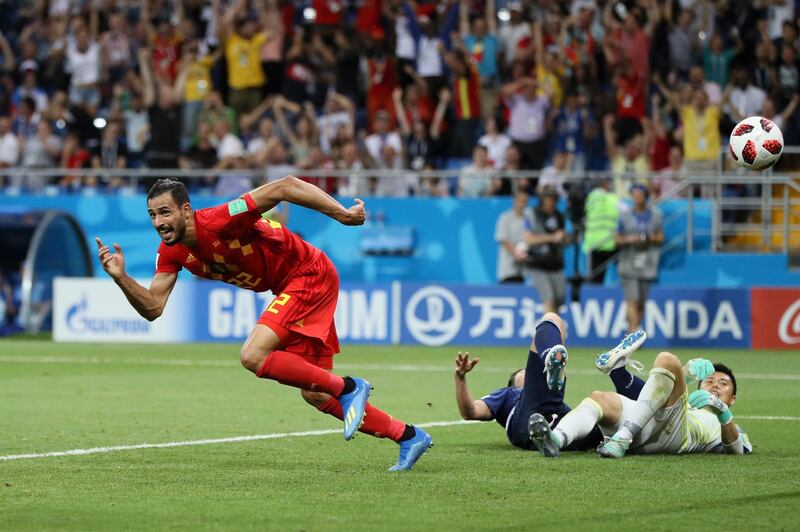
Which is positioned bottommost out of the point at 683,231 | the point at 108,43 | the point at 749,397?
the point at 749,397

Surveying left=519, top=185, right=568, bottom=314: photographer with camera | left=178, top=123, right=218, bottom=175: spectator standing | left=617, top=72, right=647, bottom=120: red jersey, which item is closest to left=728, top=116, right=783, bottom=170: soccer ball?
left=519, top=185, right=568, bottom=314: photographer with camera

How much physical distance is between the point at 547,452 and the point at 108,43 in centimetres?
1921

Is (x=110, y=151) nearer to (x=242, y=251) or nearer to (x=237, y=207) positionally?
Result: (x=242, y=251)

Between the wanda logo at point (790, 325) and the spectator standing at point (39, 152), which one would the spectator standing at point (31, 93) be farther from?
the wanda logo at point (790, 325)

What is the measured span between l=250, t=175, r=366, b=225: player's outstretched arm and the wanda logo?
43.7 feet

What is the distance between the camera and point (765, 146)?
10.8 meters

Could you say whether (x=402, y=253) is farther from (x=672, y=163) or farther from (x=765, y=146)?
(x=765, y=146)

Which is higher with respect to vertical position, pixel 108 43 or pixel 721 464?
pixel 108 43

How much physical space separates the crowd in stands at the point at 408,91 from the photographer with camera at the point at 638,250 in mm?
1578

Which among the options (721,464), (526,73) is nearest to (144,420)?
(721,464)

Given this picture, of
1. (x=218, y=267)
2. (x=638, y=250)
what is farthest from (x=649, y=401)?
(x=638, y=250)

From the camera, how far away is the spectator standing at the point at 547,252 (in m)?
19.6

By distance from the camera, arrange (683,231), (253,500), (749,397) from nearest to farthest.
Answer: (253,500)
(749,397)
(683,231)

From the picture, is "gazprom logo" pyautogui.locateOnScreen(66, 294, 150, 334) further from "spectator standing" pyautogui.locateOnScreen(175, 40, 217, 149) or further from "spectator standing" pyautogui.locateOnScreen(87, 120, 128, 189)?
"spectator standing" pyautogui.locateOnScreen(175, 40, 217, 149)
